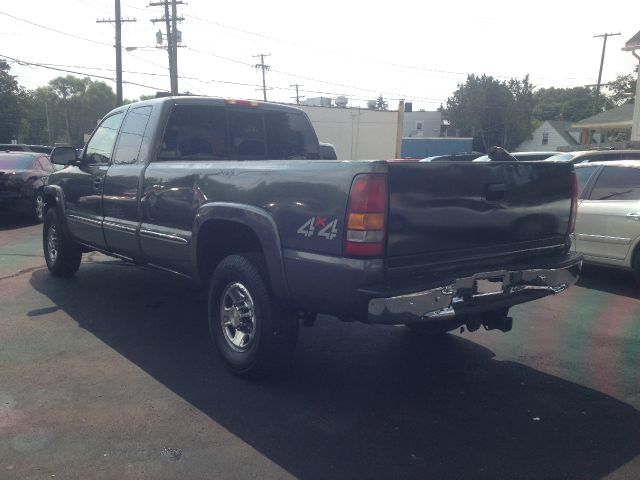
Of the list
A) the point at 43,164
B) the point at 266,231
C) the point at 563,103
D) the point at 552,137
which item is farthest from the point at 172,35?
the point at 563,103

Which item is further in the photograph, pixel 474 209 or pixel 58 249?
pixel 58 249

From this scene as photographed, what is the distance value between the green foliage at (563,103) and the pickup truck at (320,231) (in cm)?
8128

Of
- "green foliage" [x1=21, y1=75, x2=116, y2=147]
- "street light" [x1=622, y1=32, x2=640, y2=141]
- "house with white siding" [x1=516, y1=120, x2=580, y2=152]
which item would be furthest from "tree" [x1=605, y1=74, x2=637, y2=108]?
"green foliage" [x1=21, y1=75, x2=116, y2=147]

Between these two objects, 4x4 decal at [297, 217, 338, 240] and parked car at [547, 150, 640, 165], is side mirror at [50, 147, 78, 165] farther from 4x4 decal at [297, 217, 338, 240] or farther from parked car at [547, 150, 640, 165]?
parked car at [547, 150, 640, 165]

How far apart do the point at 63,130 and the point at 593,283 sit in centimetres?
9611

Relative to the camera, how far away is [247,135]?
579cm

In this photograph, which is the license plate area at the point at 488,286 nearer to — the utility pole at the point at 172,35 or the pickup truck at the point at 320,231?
the pickup truck at the point at 320,231

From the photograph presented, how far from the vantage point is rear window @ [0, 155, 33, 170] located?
41.5 ft

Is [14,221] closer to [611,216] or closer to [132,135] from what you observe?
[132,135]

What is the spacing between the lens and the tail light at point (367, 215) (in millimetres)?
3305

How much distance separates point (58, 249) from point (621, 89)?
6388 cm

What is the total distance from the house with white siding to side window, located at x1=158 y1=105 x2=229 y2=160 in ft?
190

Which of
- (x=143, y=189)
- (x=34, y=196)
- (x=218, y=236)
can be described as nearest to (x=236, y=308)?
(x=218, y=236)

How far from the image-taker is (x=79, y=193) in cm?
648
